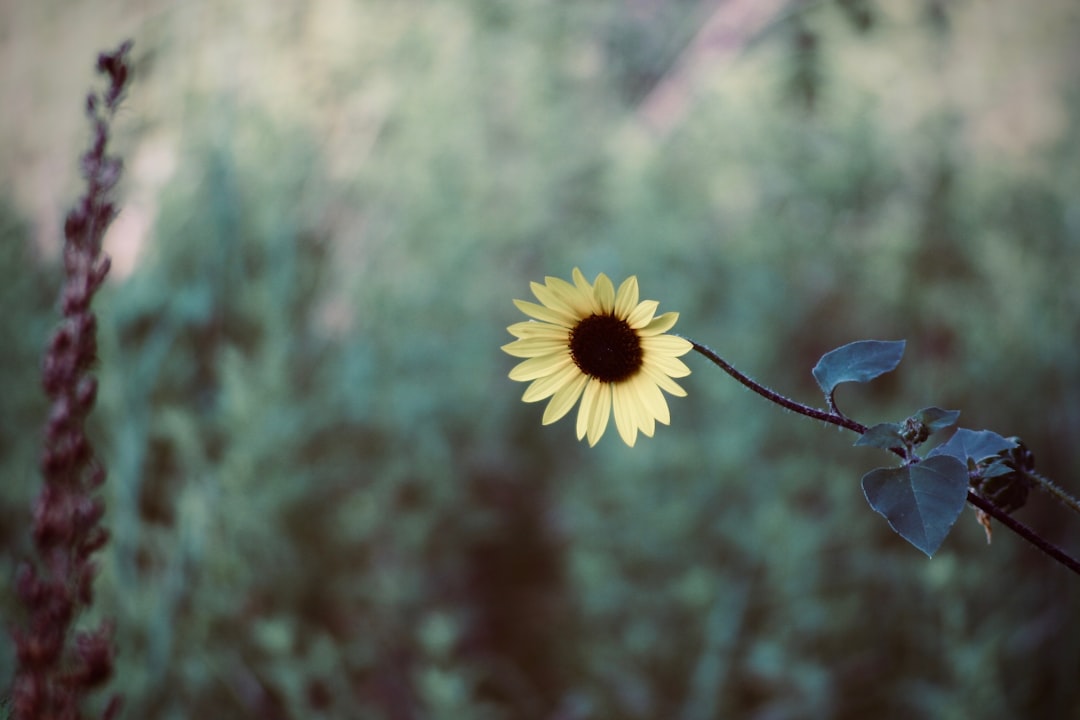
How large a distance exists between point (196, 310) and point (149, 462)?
0.34 meters

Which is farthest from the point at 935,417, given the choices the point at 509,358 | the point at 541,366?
the point at 509,358

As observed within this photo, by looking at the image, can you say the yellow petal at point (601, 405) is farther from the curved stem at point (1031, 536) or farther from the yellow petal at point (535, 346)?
the curved stem at point (1031, 536)

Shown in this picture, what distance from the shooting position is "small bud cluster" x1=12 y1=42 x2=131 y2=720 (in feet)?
1.38

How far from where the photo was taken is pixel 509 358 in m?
2.21

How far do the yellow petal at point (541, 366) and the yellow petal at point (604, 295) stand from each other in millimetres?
50

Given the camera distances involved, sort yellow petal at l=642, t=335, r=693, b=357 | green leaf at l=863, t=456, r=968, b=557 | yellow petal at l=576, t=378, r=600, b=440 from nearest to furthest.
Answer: green leaf at l=863, t=456, r=968, b=557, yellow petal at l=642, t=335, r=693, b=357, yellow petal at l=576, t=378, r=600, b=440

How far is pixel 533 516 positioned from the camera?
1965mm

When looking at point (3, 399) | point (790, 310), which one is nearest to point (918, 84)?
point (790, 310)

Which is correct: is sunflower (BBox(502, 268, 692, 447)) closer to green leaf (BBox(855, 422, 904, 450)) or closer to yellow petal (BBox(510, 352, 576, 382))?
yellow petal (BBox(510, 352, 576, 382))

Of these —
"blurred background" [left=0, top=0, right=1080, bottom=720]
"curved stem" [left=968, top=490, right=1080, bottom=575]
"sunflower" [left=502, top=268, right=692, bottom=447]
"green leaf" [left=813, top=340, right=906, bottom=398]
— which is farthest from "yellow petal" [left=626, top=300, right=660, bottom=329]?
"blurred background" [left=0, top=0, right=1080, bottom=720]

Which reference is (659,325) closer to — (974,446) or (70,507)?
(974,446)

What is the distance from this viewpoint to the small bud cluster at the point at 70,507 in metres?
0.42

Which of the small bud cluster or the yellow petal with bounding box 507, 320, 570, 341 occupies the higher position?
the yellow petal with bounding box 507, 320, 570, 341

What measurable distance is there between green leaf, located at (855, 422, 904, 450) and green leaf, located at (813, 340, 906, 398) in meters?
0.03
